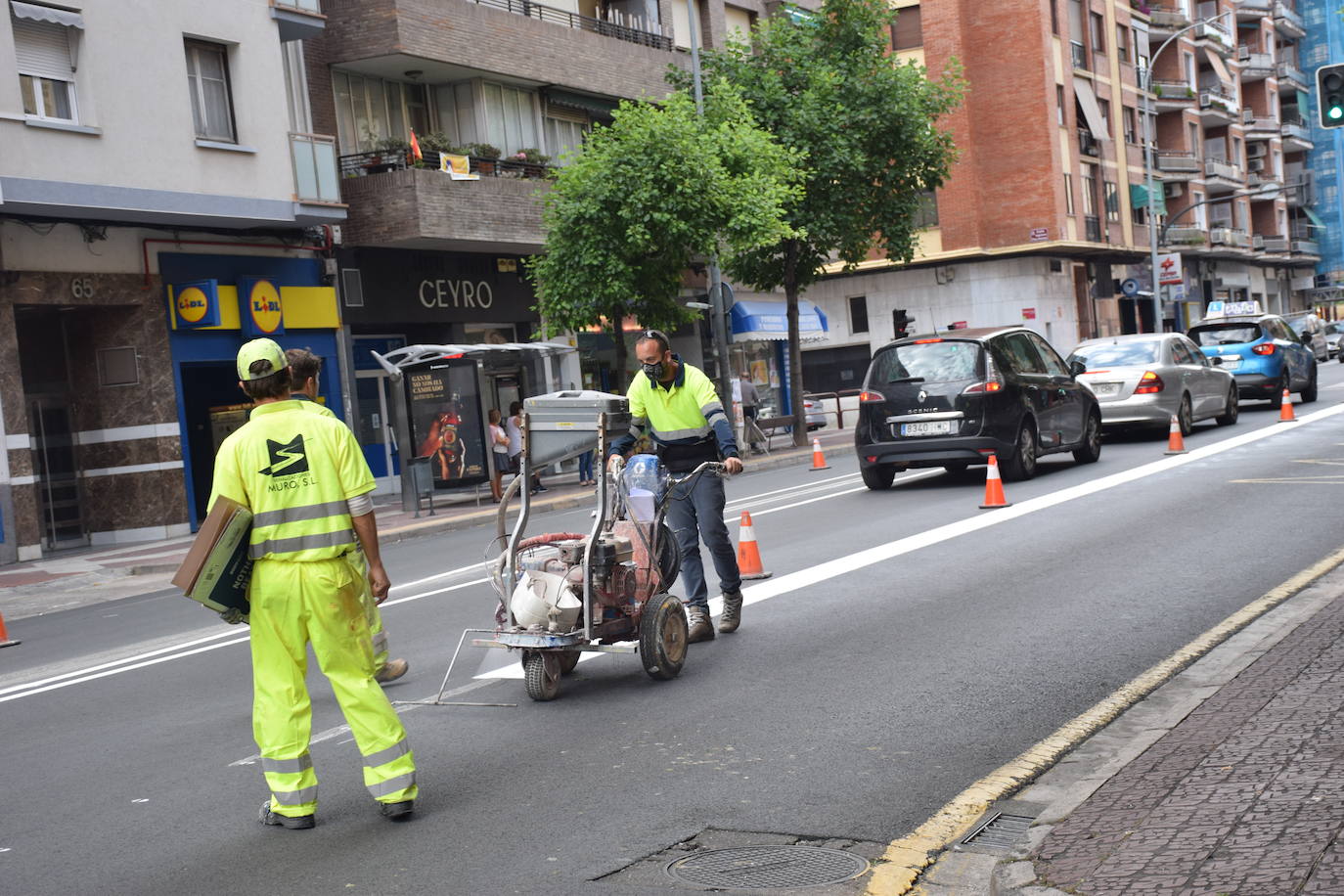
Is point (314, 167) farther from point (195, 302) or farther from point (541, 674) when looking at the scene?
point (541, 674)

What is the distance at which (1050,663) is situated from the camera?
7066mm

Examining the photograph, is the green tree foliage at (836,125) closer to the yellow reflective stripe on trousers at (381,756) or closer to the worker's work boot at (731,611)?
the worker's work boot at (731,611)

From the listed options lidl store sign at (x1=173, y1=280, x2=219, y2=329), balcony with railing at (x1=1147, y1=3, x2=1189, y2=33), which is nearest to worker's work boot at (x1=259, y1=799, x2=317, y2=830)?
lidl store sign at (x1=173, y1=280, x2=219, y2=329)

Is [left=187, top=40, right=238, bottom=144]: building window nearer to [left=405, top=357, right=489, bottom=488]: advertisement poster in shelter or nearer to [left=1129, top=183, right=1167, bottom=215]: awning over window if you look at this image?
[left=405, top=357, right=489, bottom=488]: advertisement poster in shelter

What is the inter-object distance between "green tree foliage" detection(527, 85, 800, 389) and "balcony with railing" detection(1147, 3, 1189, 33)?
41427mm

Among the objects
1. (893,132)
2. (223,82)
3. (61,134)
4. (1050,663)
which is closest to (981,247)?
(893,132)

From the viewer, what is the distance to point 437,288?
26.9 metres

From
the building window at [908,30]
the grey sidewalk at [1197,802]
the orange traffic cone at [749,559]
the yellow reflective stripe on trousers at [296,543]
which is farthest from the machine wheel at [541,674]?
the building window at [908,30]

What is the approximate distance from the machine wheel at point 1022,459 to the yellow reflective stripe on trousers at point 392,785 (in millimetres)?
11685

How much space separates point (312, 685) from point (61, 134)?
14.0 metres

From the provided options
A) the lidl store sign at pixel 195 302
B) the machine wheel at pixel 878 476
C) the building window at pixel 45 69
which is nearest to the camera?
the machine wheel at pixel 878 476

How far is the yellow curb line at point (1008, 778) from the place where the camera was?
433 centimetres

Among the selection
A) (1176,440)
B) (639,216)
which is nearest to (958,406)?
(1176,440)

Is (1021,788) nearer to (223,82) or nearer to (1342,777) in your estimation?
(1342,777)
